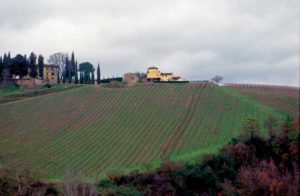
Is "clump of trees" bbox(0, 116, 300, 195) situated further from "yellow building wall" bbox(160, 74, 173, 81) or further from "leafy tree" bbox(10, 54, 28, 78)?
"yellow building wall" bbox(160, 74, 173, 81)

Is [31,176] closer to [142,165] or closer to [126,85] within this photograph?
[142,165]

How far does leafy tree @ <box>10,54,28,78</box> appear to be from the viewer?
87750 mm

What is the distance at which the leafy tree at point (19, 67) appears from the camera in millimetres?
87750

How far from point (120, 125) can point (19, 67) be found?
43.0 meters

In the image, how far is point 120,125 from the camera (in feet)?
169

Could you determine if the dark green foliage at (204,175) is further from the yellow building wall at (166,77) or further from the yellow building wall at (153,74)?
the yellow building wall at (166,77)

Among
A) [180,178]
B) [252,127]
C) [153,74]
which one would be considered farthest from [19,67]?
[180,178]

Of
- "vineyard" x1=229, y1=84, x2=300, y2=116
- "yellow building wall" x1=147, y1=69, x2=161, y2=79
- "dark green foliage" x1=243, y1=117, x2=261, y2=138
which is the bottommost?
"dark green foliage" x1=243, y1=117, x2=261, y2=138

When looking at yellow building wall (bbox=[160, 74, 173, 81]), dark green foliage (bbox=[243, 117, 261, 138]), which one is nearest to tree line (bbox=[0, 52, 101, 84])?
yellow building wall (bbox=[160, 74, 173, 81])

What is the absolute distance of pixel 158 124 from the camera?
5109 centimetres

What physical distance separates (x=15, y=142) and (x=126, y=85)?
30.2 metres

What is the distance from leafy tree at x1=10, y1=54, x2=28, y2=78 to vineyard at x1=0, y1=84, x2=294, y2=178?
22.2 meters

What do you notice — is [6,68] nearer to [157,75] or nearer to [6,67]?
[6,67]

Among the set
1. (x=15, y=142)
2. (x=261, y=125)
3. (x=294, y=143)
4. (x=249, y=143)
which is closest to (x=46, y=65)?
(x=15, y=142)
